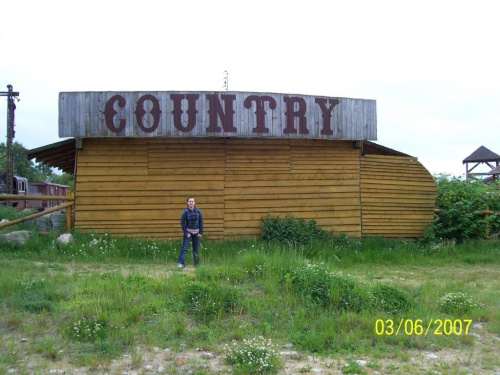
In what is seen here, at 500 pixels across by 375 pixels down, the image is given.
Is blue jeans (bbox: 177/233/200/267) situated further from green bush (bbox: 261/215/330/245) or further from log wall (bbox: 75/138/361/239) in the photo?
green bush (bbox: 261/215/330/245)

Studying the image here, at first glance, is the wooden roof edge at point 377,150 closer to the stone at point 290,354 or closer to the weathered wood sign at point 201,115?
the weathered wood sign at point 201,115

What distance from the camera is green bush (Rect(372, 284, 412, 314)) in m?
7.13

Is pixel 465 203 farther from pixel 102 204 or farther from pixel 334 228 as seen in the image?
pixel 102 204

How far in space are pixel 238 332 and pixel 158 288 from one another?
2091 mm

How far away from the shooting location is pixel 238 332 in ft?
20.1

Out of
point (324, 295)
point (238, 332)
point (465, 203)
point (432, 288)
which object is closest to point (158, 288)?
point (238, 332)

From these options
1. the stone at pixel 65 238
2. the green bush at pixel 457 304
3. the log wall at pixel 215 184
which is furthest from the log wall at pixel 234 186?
the green bush at pixel 457 304

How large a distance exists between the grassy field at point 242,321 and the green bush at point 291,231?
3169mm

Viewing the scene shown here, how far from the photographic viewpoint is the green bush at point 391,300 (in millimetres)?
7133

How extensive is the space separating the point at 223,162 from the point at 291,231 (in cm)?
260

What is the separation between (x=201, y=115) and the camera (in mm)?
12797

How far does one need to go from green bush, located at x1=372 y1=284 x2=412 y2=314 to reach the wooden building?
6.07 meters

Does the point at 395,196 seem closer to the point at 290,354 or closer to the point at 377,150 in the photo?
the point at 377,150

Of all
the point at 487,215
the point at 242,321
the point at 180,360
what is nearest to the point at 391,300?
the point at 242,321
